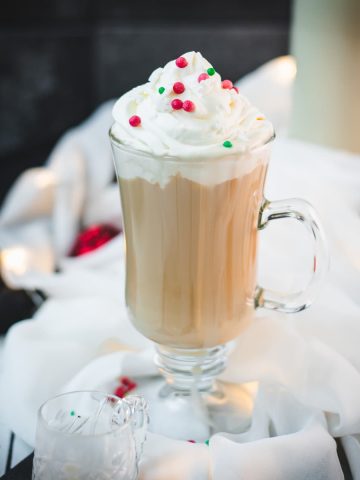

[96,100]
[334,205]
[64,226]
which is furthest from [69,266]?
[96,100]

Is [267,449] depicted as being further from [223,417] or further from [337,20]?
[337,20]

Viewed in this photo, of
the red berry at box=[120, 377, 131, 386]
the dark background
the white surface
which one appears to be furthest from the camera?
the dark background

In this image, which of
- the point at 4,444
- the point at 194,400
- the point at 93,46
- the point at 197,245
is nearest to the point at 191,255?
the point at 197,245

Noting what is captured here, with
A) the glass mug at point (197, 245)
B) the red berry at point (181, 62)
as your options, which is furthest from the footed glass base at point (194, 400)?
the red berry at point (181, 62)

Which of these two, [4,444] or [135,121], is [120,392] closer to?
[4,444]

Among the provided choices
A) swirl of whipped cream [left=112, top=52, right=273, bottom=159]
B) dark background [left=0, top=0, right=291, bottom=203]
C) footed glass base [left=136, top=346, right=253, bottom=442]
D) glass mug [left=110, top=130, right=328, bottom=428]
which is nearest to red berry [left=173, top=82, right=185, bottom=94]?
swirl of whipped cream [left=112, top=52, right=273, bottom=159]

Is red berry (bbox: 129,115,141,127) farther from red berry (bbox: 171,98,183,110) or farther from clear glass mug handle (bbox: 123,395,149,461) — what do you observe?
clear glass mug handle (bbox: 123,395,149,461)

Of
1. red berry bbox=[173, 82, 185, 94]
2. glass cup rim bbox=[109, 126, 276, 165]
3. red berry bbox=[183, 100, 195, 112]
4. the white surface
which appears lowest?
the white surface
